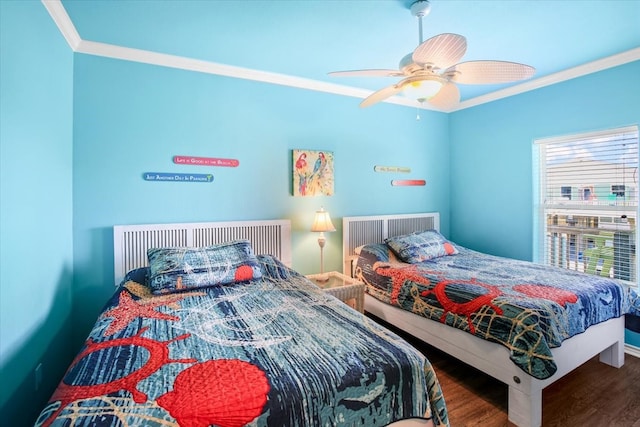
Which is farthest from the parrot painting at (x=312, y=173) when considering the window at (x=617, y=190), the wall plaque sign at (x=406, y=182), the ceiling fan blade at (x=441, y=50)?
the window at (x=617, y=190)

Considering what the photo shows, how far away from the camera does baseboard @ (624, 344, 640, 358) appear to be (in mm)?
2548

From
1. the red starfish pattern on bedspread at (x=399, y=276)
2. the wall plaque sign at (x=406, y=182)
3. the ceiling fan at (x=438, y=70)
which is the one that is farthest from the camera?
the wall plaque sign at (x=406, y=182)

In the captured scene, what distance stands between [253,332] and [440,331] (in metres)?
1.51

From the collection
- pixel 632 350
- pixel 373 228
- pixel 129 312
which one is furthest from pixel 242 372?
pixel 632 350

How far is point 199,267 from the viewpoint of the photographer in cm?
214

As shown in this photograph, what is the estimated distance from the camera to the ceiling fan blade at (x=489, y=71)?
172 cm

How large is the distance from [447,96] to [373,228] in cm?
170

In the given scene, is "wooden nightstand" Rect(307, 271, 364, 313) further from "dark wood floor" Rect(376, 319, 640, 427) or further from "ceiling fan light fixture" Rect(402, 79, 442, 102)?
"ceiling fan light fixture" Rect(402, 79, 442, 102)

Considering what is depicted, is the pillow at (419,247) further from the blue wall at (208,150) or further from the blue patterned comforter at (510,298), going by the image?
the blue wall at (208,150)

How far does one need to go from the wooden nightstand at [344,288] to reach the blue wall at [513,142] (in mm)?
1982

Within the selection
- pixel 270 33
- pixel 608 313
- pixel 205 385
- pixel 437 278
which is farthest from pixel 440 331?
pixel 270 33

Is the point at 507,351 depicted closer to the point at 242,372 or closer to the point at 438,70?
the point at 242,372

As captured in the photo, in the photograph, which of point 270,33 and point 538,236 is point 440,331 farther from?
point 270,33

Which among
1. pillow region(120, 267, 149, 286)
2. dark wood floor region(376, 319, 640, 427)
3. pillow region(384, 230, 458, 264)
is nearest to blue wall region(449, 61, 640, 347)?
dark wood floor region(376, 319, 640, 427)
